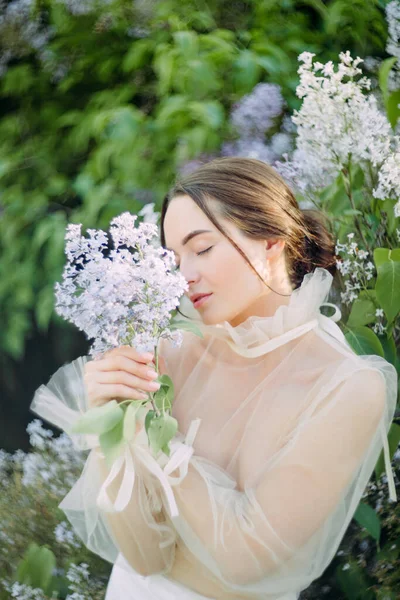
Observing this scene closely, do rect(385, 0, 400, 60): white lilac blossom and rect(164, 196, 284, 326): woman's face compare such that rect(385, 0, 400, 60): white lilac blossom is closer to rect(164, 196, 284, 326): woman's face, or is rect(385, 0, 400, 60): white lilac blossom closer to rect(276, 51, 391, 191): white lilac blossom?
rect(276, 51, 391, 191): white lilac blossom

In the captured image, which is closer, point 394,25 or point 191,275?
point 191,275

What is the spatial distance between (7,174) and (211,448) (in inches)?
51.3

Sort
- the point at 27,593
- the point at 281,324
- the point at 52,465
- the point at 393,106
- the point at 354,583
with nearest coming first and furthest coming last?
the point at 281,324, the point at 393,106, the point at 354,583, the point at 27,593, the point at 52,465

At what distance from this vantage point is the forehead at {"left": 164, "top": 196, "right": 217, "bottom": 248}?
127cm

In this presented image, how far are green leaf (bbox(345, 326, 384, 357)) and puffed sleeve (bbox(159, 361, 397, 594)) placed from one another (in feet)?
1.35

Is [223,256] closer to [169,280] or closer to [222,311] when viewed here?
[222,311]

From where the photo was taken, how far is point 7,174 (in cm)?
227

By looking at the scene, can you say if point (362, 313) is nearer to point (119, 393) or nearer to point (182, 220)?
point (182, 220)

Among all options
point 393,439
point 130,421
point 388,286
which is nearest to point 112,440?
point 130,421

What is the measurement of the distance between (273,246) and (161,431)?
1.36 ft

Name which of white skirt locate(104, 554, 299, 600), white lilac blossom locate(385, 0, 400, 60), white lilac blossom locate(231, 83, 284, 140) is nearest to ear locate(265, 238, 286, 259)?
white skirt locate(104, 554, 299, 600)

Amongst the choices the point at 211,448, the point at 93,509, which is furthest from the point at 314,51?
the point at 93,509

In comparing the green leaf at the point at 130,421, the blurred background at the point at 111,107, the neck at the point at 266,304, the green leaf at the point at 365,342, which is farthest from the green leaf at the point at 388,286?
the green leaf at the point at 130,421

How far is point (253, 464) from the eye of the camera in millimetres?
1245
